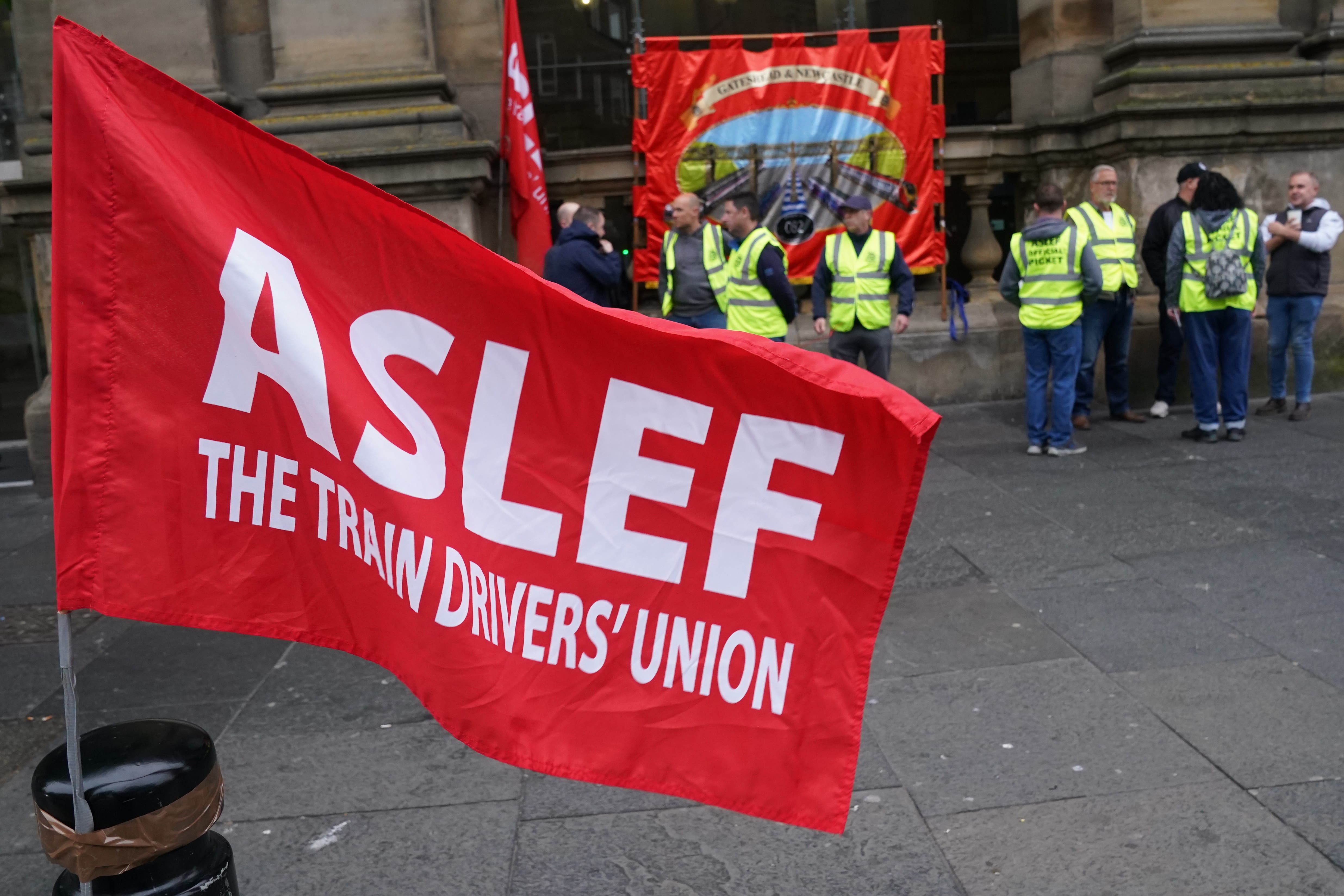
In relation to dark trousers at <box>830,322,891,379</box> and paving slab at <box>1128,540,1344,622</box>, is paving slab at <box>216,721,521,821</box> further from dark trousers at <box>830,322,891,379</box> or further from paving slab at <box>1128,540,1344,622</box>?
dark trousers at <box>830,322,891,379</box>

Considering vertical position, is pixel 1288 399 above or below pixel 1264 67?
below

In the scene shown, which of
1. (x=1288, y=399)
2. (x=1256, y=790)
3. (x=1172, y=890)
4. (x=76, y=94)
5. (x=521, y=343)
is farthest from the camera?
(x=1288, y=399)

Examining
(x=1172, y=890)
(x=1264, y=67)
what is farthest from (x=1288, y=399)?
(x=1172, y=890)

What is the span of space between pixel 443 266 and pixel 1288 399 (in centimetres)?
929

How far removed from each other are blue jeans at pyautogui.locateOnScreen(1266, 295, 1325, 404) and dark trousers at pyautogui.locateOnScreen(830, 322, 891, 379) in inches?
118

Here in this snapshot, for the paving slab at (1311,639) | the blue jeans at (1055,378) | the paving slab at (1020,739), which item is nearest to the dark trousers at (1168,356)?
the blue jeans at (1055,378)

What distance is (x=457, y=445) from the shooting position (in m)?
2.23

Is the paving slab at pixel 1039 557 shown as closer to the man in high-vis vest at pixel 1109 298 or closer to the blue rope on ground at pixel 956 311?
the man in high-vis vest at pixel 1109 298

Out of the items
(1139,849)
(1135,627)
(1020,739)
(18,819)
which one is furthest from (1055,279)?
(18,819)

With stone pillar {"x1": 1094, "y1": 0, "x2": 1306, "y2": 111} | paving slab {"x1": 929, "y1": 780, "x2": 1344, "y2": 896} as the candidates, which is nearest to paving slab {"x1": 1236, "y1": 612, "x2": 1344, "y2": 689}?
paving slab {"x1": 929, "y1": 780, "x2": 1344, "y2": 896}

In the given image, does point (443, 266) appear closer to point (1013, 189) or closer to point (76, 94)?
point (76, 94)

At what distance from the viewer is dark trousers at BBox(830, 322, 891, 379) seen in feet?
28.2

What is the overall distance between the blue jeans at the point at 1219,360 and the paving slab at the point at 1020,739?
4616 millimetres

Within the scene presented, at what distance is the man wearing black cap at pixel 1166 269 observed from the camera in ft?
29.6
